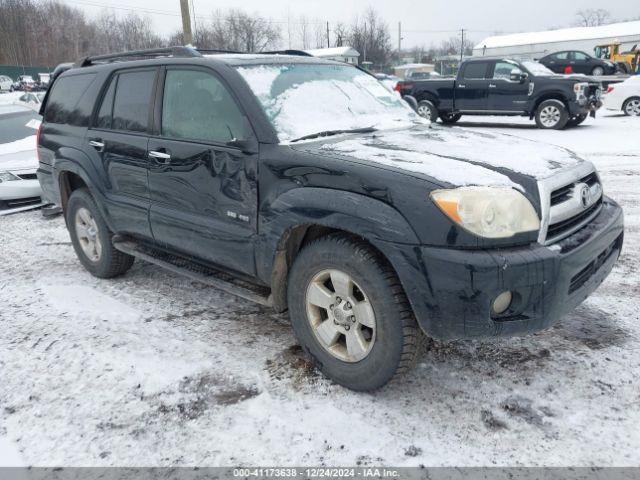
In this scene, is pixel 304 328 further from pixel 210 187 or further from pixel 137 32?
pixel 137 32

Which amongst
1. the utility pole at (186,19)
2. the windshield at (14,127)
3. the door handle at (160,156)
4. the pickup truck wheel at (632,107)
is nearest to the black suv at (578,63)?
the pickup truck wheel at (632,107)

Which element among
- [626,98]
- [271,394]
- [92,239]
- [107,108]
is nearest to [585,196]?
[271,394]

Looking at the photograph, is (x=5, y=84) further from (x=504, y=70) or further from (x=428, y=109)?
(x=504, y=70)

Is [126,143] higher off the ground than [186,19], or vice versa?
[186,19]

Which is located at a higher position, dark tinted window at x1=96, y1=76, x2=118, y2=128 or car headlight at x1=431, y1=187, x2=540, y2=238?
dark tinted window at x1=96, y1=76, x2=118, y2=128

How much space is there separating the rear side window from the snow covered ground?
137 cm

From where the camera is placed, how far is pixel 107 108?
160 inches

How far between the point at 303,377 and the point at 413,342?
2.41 ft

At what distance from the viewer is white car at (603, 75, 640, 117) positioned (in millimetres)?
15195

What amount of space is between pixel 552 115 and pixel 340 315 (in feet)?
41.3

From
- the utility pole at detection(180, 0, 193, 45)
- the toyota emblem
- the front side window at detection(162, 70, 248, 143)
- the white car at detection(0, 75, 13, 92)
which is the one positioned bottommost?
the toyota emblem

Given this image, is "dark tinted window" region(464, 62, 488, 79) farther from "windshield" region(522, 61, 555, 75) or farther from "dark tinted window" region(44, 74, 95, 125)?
"dark tinted window" region(44, 74, 95, 125)

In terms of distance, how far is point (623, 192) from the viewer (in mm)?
6703

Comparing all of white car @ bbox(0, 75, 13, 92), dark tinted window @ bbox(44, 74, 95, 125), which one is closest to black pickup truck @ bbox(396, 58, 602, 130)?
dark tinted window @ bbox(44, 74, 95, 125)
